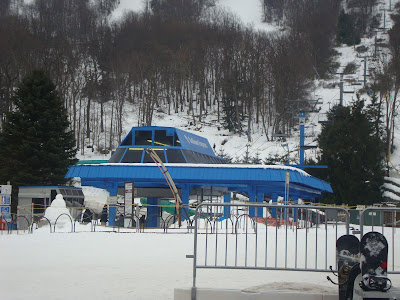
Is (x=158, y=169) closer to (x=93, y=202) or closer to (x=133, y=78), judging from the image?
(x=93, y=202)

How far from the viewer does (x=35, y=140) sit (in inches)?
1714

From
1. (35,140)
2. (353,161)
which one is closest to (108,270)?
(35,140)

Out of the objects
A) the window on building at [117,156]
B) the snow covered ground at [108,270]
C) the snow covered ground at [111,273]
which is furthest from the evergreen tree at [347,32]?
the snow covered ground at [111,273]

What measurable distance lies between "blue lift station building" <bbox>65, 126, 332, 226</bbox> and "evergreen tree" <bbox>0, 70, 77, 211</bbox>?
9.43 meters

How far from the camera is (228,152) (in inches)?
2625

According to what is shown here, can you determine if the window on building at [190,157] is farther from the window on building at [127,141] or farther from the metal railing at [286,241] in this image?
the metal railing at [286,241]

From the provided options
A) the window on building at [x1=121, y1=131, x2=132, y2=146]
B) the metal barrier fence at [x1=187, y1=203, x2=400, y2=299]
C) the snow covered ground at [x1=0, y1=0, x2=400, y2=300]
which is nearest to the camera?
the snow covered ground at [x1=0, y1=0, x2=400, y2=300]

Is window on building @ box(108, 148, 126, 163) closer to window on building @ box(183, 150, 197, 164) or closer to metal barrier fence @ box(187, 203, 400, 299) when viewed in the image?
window on building @ box(183, 150, 197, 164)

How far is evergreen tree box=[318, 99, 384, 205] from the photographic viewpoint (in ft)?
150

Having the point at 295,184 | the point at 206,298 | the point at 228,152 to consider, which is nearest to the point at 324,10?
the point at 228,152

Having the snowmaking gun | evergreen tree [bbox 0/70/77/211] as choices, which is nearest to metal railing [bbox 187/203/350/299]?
the snowmaking gun

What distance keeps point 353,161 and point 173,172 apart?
67.7ft

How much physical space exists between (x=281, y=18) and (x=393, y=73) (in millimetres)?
57025

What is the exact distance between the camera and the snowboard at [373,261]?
6781 mm
